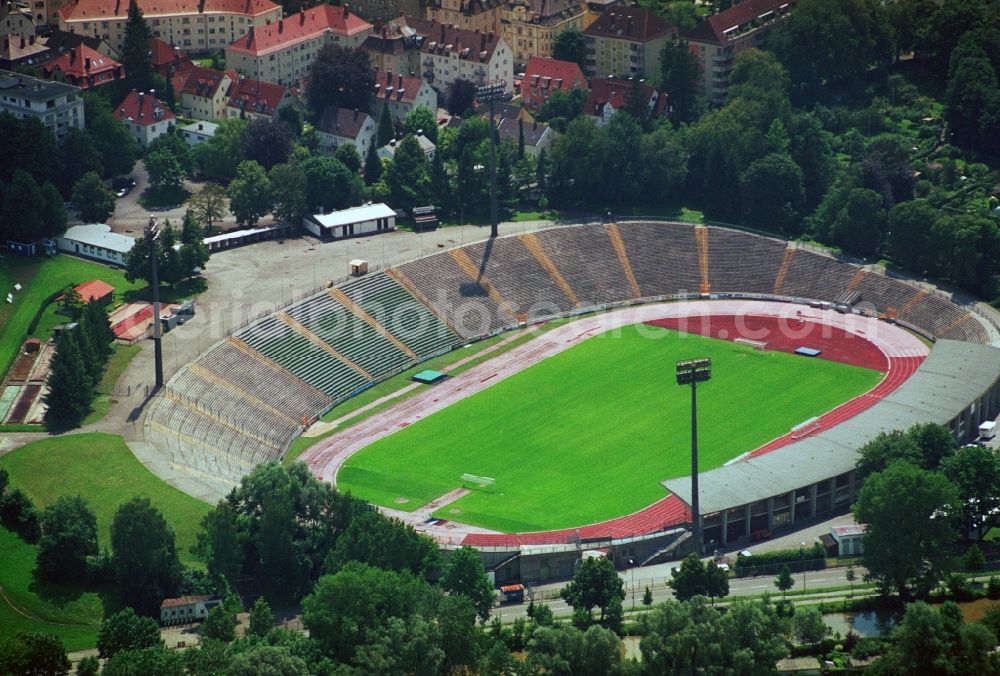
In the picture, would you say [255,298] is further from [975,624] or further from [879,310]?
[975,624]

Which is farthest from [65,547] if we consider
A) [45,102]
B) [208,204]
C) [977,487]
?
[45,102]

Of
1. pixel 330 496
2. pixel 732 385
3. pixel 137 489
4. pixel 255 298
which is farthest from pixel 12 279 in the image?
pixel 732 385

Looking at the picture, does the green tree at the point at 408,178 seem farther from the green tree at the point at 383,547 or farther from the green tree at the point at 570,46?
the green tree at the point at 383,547

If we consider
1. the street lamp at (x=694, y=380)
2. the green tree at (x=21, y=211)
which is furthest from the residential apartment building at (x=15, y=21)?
the street lamp at (x=694, y=380)

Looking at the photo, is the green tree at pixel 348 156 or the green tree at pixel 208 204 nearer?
the green tree at pixel 208 204

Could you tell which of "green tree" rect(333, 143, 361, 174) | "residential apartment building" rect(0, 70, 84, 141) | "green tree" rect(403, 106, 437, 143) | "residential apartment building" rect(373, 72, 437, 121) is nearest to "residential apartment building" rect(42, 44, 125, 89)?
"residential apartment building" rect(0, 70, 84, 141)

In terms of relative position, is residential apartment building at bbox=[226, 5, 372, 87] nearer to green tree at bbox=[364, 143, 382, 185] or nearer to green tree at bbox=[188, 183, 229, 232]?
green tree at bbox=[364, 143, 382, 185]

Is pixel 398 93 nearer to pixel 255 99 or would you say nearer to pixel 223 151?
pixel 255 99
